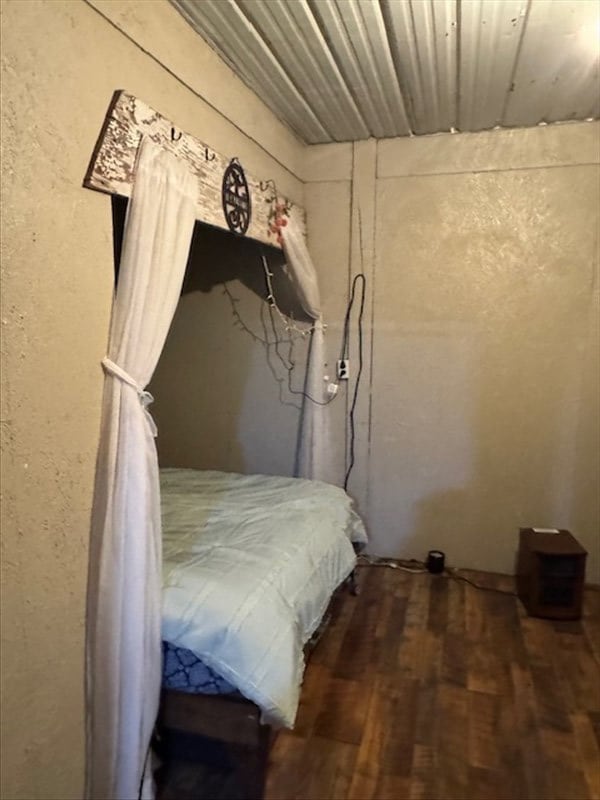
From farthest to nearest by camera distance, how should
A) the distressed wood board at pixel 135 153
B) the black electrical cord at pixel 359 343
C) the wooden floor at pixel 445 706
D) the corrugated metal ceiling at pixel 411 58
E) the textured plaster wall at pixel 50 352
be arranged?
the black electrical cord at pixel 359 343 → the corrugated metal ceiling at pixel 411 58 → the wooden floor at pixel 445 706 → the distressed wood board at pixel 135 153 → the textured plaster wall at pixel 50 352

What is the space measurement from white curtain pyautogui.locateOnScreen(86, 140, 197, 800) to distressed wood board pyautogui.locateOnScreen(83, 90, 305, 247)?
0.19 feet

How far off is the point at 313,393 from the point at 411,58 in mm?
1753

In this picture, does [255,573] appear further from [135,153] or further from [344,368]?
[344,368]

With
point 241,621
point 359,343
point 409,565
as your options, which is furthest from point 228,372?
point 241,621

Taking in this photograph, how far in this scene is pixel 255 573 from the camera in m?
2.00

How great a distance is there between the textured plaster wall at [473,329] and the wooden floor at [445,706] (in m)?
0.56

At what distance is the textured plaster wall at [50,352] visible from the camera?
1314mm

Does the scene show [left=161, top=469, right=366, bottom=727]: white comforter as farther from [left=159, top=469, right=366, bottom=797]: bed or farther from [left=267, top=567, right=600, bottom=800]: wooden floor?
[left=267, top=567, right=600, bottom=800]: wooden floor

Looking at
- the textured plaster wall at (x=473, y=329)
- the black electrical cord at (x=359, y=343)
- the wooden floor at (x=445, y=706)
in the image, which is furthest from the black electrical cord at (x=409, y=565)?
the black electrical cord at (x=359, y=343)

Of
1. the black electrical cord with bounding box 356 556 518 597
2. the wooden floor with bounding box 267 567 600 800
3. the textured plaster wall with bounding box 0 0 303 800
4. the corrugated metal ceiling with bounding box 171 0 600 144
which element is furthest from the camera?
the black electrical cord with bounding box 356 556 518 597

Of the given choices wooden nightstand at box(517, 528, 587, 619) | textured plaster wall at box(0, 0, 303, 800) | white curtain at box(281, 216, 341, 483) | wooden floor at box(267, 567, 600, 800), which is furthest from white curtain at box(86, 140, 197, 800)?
wooden nightstand at box(517, 528, 587, 619)

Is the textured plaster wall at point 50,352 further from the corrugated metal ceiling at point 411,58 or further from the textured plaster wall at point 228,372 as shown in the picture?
the textured plaster wall at point 228,372

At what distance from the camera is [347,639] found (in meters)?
2.74

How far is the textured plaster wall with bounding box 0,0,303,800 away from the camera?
131cm
